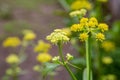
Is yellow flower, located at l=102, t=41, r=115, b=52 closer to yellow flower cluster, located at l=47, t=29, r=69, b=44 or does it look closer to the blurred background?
the blurred background

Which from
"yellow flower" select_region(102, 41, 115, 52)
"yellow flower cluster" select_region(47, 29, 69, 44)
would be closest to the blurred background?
"yellow flower" select_region(102, 41, 115, 52)

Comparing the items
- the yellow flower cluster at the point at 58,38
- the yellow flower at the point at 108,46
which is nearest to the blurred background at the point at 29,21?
the yellow flower at the point at 108,46

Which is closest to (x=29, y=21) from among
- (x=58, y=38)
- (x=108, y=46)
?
(x=108, y=46)

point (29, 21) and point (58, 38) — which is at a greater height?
point (29, 21)

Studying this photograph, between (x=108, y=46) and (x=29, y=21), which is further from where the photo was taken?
(x=29, y=21)

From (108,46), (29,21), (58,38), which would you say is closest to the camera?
(58,38)

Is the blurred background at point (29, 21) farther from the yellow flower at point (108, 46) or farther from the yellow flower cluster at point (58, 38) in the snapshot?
the yellow flower cluster at point (58, 38)

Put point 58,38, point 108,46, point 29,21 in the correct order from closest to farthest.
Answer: point 58,38
point 108,46
point 29,21

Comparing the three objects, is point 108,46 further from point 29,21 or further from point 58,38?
point 29,21

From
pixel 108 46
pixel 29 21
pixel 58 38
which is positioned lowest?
pixel 58 38

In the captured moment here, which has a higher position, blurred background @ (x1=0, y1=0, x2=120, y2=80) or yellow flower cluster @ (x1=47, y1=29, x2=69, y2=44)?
blurred background @ (x1=0, y1=0, x2=120, y2=80)

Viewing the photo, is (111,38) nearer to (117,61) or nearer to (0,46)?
(117,61)
